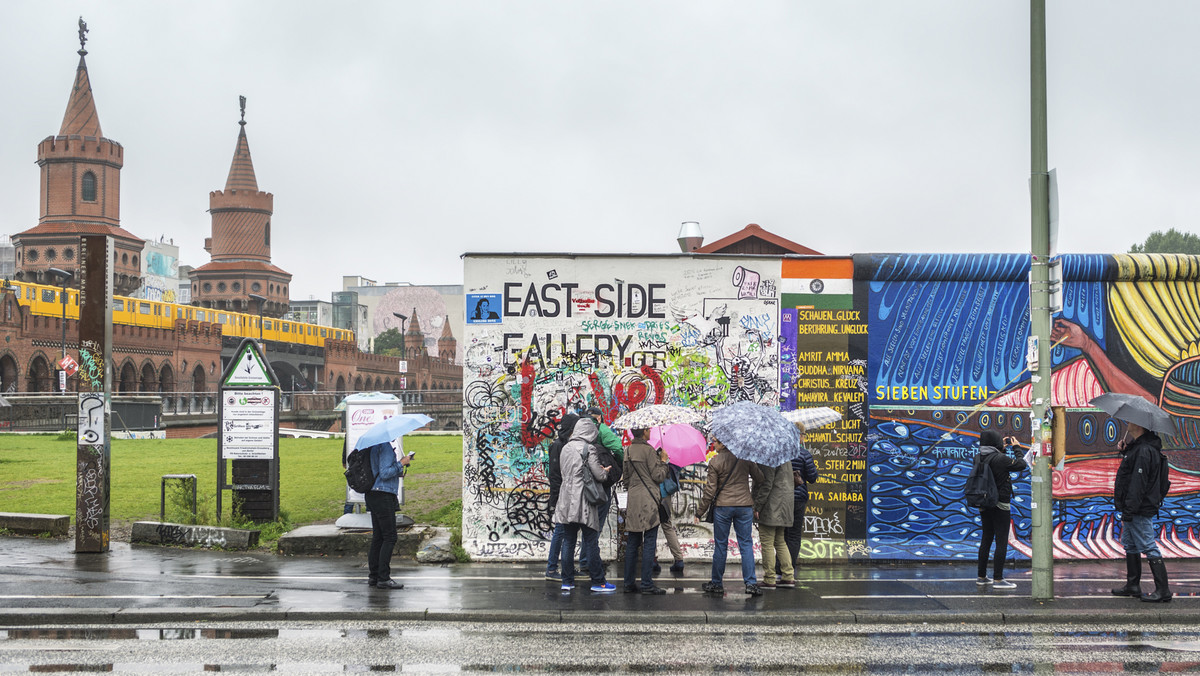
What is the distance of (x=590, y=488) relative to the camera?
10367 millimetres

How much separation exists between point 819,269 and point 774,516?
3.54 meters

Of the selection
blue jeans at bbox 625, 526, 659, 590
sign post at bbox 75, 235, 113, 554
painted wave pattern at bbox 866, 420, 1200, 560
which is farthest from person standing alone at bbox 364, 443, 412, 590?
painted wave pattern at bbox 866, 420, 1200, 560

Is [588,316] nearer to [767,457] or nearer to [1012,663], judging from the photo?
[767,457]

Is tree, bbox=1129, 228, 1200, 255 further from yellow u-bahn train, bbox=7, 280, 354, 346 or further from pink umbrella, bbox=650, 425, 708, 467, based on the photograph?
pink umbrella, bbox=650, 425, 708, 467

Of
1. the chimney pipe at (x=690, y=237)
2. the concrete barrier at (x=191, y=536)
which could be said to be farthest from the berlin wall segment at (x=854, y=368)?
the chimney pipe at (x=690, y=237)

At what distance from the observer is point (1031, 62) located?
33.9ft

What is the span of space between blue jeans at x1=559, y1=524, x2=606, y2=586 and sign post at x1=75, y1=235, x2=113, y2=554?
6.04m

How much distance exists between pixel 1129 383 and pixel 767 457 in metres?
5.82

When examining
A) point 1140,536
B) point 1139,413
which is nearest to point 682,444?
point 1139,413

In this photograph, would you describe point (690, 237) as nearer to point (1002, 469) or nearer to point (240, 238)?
point (1002, 469)

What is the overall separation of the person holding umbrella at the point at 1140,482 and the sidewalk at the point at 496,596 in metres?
0.45

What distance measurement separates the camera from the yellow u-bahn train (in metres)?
73.5

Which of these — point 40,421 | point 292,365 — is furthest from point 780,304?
point 292,365

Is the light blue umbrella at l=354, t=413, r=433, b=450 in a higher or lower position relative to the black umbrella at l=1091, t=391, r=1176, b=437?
lower
